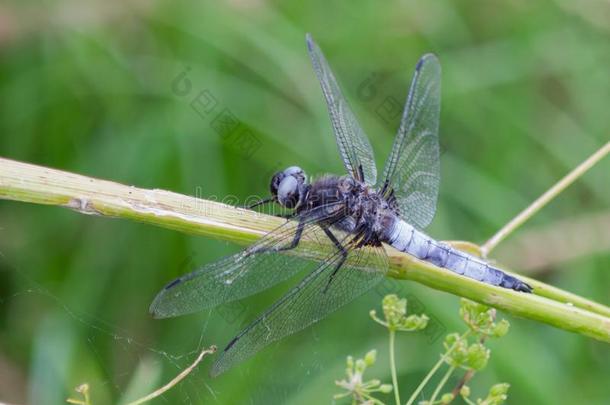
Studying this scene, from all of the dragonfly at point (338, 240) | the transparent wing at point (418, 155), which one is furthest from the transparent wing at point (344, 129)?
the transparent wing at point (418, 155)

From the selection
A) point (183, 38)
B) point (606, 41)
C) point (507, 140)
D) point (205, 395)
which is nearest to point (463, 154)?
point (507, 140)

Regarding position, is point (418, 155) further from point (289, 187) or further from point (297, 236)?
point (297, 236)

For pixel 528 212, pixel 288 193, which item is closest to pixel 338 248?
pixel 288 193

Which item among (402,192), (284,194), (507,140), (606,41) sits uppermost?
(606,41)

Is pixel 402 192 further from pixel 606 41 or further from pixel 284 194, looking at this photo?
pixel 606 41

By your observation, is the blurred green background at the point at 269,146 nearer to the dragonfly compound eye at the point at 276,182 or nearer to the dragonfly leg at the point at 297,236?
the dragonfly compound eye at the point at 276,182

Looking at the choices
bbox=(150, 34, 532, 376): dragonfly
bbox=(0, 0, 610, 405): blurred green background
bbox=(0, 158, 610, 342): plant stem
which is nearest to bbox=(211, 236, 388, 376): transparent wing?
bbox=(150, 34, 532, 376): dragonfly

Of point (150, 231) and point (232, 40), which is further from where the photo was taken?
point (232, 40)
